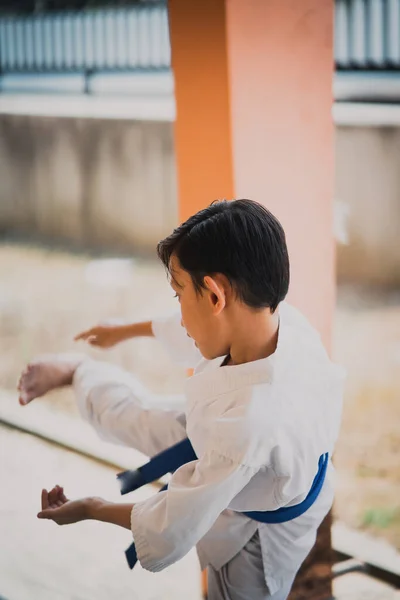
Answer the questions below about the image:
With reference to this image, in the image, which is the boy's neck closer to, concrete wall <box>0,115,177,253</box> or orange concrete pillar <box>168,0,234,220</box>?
orange concrete pillar <box>168,0,234,220</box>

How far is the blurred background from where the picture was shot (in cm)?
317

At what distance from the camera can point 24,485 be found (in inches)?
128

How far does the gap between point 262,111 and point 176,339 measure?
2.04ft

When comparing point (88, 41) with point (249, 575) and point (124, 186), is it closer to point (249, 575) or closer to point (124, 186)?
point (124, 186)

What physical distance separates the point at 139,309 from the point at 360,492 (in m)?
2.91

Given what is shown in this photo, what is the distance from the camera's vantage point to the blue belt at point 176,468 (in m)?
1.68

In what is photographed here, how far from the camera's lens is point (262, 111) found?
6.44 feet

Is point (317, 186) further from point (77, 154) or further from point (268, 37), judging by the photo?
point (77, 154)

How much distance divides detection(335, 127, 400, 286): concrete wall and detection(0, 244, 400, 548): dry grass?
0.38 meters

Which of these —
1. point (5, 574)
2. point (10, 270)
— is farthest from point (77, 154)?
point (5, 574)

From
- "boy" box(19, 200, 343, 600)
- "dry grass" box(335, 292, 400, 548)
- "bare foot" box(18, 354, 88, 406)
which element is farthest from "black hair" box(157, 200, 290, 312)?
"dry grass" box(335, 292, 400, 548)

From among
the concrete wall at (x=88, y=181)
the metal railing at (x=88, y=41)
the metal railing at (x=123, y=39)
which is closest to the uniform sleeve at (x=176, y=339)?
Result: the metal railing at (x=123, y=39)

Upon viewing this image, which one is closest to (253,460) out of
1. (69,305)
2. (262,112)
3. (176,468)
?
(176,468)

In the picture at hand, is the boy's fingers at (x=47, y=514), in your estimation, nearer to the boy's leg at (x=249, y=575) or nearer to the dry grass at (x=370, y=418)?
the boy's leg at (x=249, y=575)
